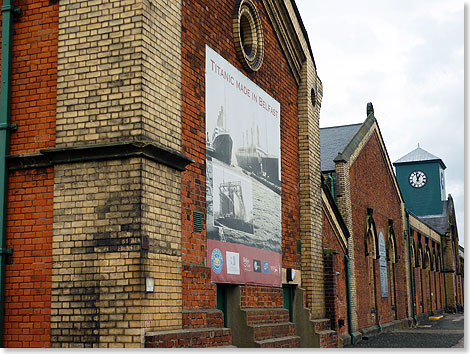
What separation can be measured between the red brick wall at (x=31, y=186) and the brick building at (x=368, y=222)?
9152 mm

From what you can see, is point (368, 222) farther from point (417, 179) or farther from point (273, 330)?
point (417, 179)

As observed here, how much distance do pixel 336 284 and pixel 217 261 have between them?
6250mm

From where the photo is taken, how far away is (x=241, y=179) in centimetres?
1114

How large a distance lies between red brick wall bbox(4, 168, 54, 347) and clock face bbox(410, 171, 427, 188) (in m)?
54.4

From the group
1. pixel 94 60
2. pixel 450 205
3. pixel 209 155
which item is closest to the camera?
pixel 94 60

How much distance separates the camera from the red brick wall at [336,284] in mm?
15227

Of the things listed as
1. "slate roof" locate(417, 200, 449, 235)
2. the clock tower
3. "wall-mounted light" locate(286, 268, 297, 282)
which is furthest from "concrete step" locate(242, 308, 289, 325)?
the clock tower

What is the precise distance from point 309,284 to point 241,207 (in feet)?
12.7

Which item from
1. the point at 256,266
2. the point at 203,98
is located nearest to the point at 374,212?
the point at 256,266

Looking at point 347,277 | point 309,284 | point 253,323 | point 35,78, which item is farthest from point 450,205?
point 35,78

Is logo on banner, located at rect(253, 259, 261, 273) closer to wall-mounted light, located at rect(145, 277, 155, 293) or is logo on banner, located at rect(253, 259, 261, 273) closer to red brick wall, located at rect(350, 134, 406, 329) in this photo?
wall-mounted light, located at rect(145, 277, 155, 293)

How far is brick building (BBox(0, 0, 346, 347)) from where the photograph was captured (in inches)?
305

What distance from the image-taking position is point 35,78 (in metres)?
8.58

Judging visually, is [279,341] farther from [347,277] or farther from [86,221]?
[347,277]
